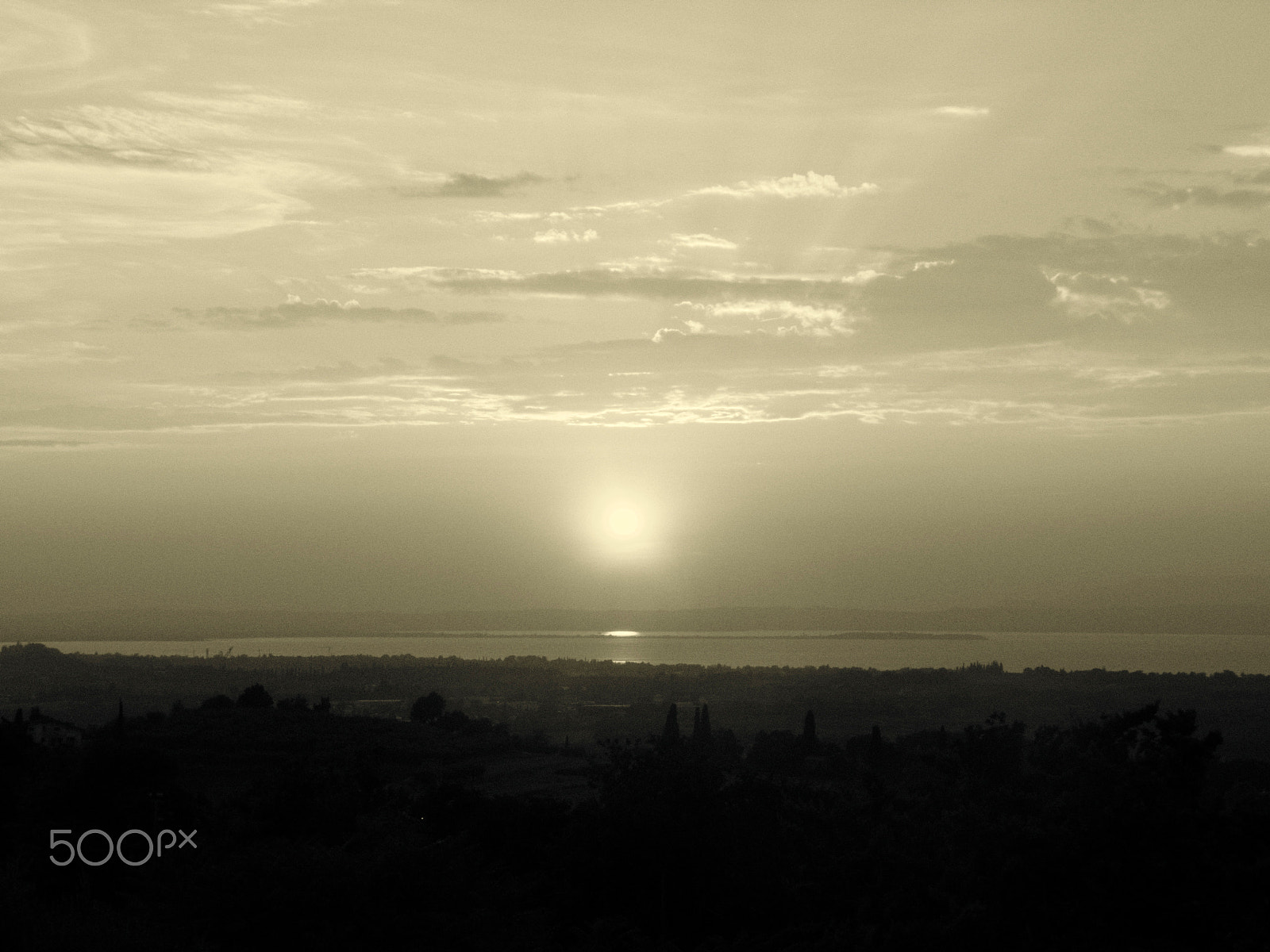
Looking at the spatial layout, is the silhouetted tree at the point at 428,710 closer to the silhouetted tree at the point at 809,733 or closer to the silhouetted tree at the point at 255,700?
the silhouetted tree at the point at 255,700

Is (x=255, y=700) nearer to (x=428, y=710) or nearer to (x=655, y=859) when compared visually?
(x=428, y=710)

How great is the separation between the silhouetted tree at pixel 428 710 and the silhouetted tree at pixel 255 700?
13.0m

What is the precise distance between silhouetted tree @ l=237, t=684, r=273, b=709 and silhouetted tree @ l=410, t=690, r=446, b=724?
13049 mm

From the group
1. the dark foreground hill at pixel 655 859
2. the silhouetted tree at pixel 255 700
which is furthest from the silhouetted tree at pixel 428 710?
the dark foreground hill at pixel 655 859

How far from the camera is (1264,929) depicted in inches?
985

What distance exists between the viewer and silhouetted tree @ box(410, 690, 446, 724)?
108 meters

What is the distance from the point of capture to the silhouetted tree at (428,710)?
10769 cm

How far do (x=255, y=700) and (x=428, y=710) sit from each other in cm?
1984

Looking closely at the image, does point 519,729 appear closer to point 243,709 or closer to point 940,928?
point 243,709

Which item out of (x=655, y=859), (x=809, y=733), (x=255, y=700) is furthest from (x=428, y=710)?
(x=655, y=859)

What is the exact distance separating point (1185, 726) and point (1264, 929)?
9274 millimetres

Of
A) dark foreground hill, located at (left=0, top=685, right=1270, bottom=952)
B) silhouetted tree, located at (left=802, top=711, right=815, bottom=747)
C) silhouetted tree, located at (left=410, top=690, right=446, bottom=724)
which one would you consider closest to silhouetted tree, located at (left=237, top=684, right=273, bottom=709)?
silhouetted tree, located at (left=410, top=690, right=446, bottom=724)

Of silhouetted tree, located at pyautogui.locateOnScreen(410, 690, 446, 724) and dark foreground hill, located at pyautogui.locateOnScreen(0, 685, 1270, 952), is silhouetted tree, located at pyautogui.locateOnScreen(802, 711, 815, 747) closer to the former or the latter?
silhouetted tree, located at pyautogui.locateOnScreen(410, 690, 446, 724)

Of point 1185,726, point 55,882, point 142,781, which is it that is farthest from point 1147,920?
point 142,781
